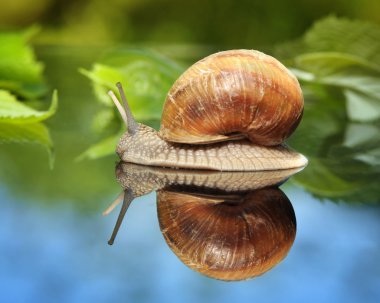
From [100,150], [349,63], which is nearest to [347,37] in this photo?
[349,63]

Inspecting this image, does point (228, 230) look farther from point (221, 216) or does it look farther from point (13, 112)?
point (13, 112)

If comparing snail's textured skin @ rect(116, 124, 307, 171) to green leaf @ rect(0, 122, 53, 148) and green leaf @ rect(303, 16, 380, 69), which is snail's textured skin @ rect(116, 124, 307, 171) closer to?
green leaf @ rect(0, 122, 53, 148)

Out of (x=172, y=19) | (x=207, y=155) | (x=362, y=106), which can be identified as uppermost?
(x=207, y=155)

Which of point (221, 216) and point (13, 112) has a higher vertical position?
point (221, 216)

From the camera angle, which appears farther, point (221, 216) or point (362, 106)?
point (362, 106)

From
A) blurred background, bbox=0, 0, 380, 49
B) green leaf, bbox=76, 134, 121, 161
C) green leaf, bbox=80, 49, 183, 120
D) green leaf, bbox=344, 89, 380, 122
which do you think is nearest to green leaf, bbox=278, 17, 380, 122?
green leaf, bbox=344, 89, 380, 122
